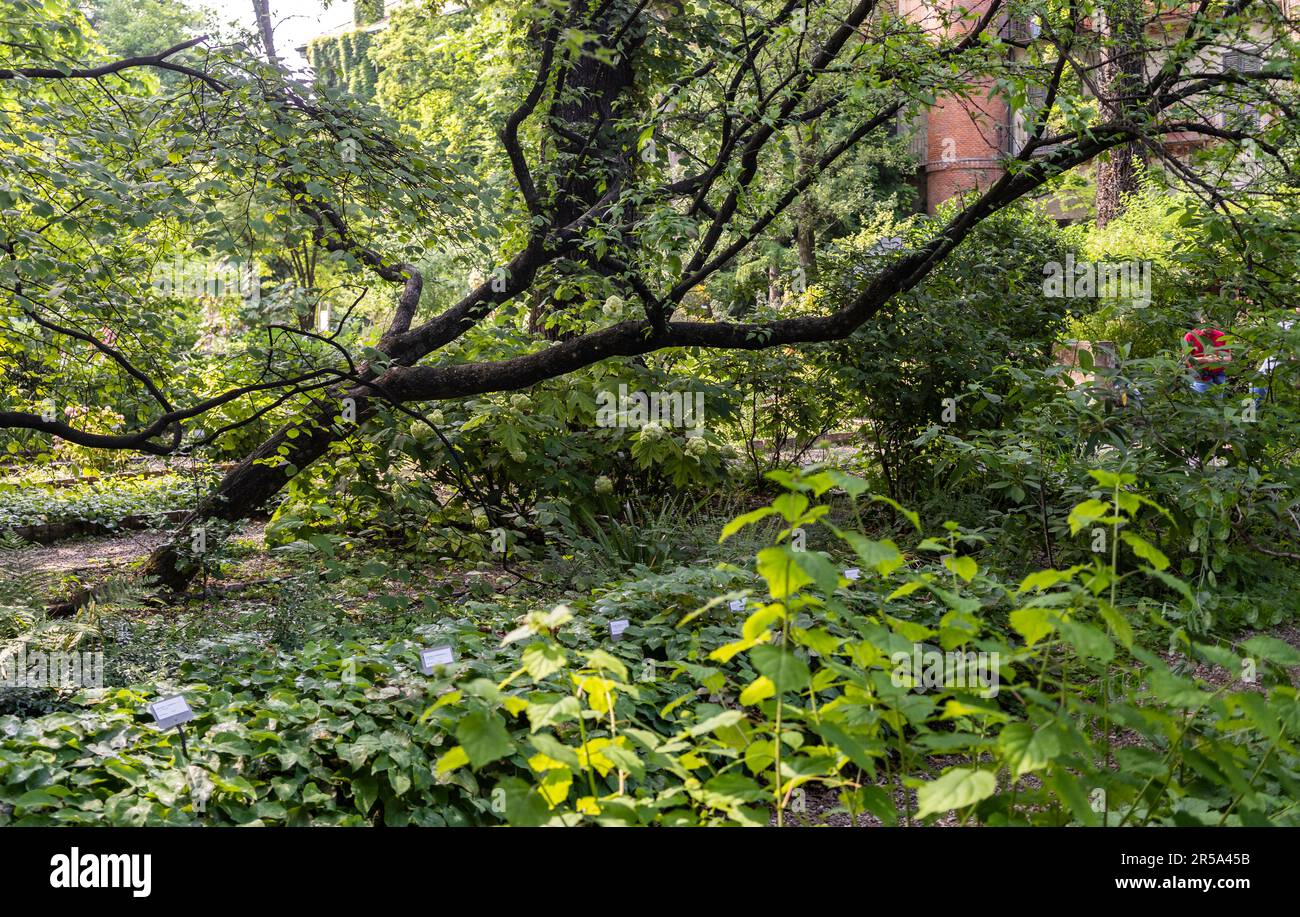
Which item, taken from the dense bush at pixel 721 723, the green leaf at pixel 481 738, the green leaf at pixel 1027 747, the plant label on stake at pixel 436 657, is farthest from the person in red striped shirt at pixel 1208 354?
the green leaf at pixel 481 738

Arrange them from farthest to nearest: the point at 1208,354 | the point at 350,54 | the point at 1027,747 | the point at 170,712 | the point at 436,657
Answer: the point at 350,54
the point at 1208,354
the point at 436,657
the point at 170,712
the point at 1027,747

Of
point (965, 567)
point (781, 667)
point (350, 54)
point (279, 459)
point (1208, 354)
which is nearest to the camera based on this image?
point (781, 667)

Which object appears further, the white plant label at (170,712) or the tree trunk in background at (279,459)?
the tree trunk in background at (279,459)

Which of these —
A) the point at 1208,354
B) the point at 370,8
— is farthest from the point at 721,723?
the point at 370,8

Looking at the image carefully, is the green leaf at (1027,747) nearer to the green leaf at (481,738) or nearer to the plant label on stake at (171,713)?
the green leaf at (481,738)

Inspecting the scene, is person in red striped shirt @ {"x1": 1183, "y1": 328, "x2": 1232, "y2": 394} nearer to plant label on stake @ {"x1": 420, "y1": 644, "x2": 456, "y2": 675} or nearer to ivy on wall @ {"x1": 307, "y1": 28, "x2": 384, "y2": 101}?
plant label on stake @ {"x1": 420, "y1": 644, "x2": 456, "y2": 675}

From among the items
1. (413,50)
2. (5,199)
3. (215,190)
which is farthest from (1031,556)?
(413,50)

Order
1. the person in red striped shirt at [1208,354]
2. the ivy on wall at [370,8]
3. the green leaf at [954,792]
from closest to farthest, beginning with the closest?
the green leaf at [954,792] → the person in red striped shirt at [1208,354] → the ivy on wall at [370,8]

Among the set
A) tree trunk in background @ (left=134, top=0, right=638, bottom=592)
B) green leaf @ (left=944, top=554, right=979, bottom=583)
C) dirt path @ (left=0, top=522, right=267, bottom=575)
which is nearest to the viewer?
green leaf @ (left=944, top=554, right=979, bottom=583)

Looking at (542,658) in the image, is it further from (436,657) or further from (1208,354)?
(1208,354)

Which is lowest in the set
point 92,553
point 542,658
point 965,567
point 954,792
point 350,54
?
point 92,553

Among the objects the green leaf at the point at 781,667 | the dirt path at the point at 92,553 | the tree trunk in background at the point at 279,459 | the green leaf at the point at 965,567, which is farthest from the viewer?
the dirt path at the point at 92,553

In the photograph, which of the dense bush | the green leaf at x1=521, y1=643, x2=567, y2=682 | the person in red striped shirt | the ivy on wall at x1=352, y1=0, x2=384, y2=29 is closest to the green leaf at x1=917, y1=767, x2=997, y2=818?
the dense bush
